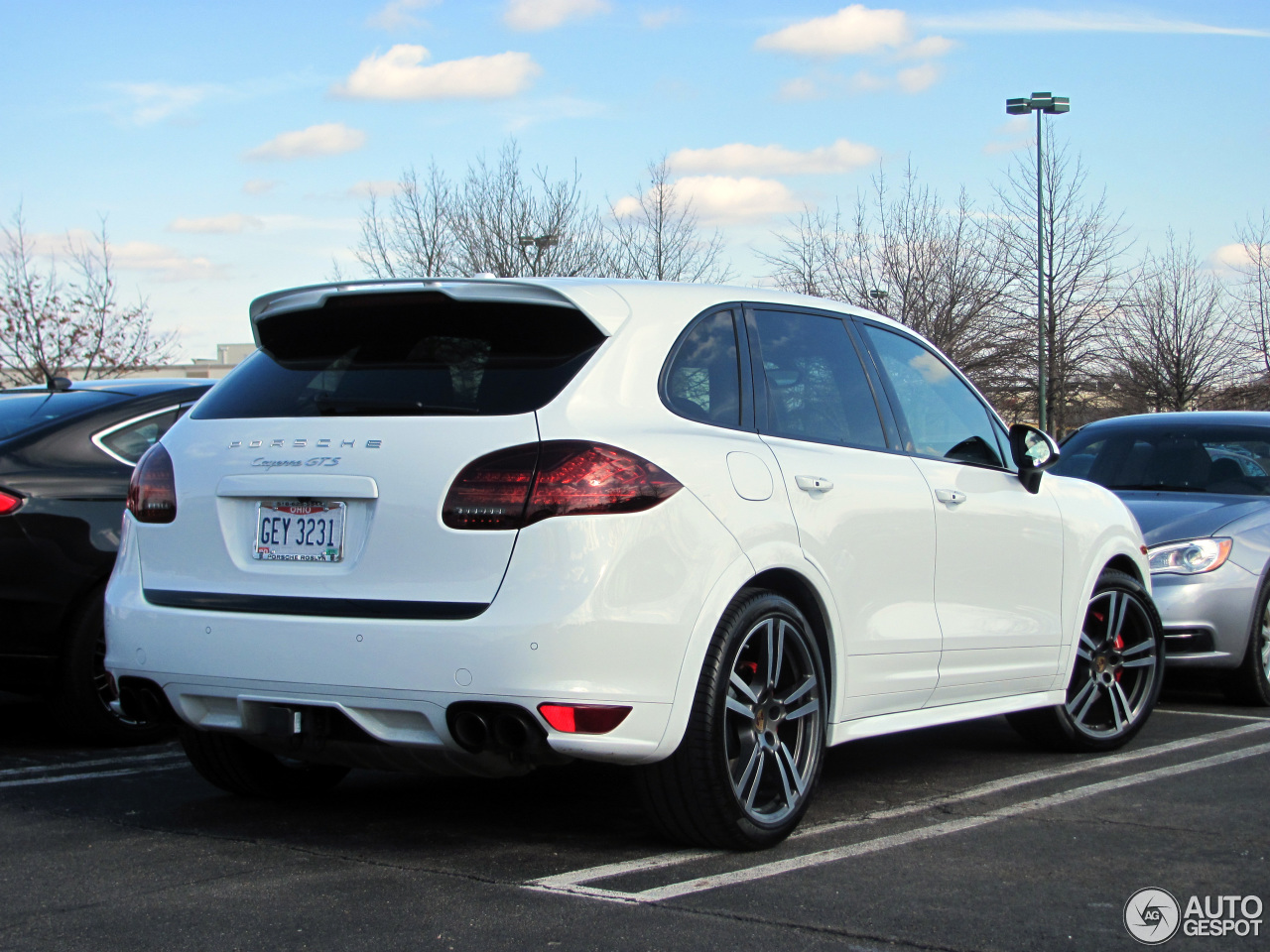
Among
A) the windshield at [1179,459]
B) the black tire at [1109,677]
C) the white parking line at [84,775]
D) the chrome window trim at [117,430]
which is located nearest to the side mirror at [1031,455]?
the black tire at [1109,677]

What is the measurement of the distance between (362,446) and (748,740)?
1.41 m

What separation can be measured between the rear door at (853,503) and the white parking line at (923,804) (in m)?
0.35

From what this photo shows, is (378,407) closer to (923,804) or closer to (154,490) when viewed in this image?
(154,490)

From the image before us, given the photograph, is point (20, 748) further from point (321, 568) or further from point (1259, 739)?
point (1259, 739)

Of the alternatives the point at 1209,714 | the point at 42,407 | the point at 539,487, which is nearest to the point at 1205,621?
the point at 1209,714

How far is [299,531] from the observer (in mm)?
4105

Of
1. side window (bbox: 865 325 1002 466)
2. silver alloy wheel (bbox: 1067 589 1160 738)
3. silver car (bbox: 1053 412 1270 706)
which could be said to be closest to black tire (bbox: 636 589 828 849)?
side window (bbox: 865 325 1002 466)

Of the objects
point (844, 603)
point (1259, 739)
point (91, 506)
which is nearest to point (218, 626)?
point (844, 603)

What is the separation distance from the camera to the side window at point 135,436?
647 cm

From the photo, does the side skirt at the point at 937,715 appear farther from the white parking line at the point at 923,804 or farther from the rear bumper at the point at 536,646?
the rear bumper at the point at 536,646

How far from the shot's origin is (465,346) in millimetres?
4207

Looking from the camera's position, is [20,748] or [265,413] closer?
[265,413]

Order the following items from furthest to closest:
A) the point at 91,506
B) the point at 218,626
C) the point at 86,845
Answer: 1. the point at 91,506
2. the point at 86,845
3. the point at 218,626

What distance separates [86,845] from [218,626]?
2.91 feet
